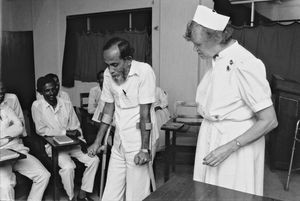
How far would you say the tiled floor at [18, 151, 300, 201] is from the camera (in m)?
2.97

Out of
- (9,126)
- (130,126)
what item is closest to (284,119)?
(130,126)

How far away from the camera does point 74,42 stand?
5520mm

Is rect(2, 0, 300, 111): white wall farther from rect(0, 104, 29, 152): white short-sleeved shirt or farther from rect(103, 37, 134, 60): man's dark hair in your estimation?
rect(103, 37, 134, 60): man's dark hair

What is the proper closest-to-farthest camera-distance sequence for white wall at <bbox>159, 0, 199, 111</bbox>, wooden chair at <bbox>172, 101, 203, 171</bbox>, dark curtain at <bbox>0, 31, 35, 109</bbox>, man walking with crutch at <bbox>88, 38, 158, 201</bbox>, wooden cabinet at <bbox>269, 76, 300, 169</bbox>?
man walking with crutch at <bbox>88, 38, 158, 201</bbox>, wooden cabinet at <bbox>269, 76, 300, 169</bbox>, wooden chair at <bbox>172, 101, 203, 171</bbox>, white wall at <bbox>159, 0, 199, 111</bbox>, dark curtain at <bbox>0, 31, 35, 109</bbox>

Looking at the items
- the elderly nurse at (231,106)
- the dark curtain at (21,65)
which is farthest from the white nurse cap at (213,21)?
the dark curtain at (21,65)

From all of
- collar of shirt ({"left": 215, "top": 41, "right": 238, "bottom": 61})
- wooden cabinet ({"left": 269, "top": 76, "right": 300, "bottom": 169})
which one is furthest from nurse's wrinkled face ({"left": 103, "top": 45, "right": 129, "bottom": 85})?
wooden cabinet ({"left": 269, "top": 76, "right": 300, "bottom": 169})

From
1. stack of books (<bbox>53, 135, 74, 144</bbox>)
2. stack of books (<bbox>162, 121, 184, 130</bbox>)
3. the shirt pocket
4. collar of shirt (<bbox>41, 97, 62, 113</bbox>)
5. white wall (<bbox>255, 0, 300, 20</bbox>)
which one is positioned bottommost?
stack of books (<bbox>53, 135, 74, 144</bbox>)

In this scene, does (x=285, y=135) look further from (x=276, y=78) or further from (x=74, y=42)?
(x=74, y=42)

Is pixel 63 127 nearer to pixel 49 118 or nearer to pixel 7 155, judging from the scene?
pixel 49 118

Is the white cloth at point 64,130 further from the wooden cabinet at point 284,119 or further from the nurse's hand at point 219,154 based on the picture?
the wooden cabinet at point 284,119

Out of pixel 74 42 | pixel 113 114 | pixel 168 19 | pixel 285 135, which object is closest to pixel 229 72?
pixel 113 114

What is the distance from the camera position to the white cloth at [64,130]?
2.74 metres

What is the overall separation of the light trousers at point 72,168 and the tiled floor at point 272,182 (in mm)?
219

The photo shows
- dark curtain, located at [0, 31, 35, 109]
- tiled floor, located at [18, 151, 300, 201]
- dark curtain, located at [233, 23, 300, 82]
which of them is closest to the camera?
tiled floor, located at [18, 151, 300, 201]
